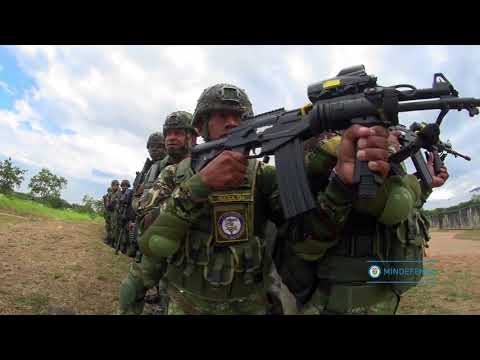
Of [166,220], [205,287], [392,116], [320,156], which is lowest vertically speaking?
[205,287]

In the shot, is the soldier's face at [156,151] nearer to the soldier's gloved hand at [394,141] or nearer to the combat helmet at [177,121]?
the combat helmet at [177,121]

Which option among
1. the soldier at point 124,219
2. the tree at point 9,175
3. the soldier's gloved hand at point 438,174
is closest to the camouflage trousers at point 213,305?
the soldier's gloved hand at point 438,174

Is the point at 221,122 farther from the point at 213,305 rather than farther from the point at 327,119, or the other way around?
the point at 213,305

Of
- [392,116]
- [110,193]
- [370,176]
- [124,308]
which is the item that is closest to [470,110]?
[392,116]

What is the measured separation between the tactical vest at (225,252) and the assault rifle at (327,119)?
0.33 metres

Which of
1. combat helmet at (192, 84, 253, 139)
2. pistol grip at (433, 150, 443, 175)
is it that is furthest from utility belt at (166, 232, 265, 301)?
pistol grip at (433, 150, 443, 175)

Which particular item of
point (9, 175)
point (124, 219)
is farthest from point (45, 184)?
point (124, 219)

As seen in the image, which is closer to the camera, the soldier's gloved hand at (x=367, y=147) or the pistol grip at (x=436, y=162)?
the soldier's gloved hand at (x=367, y=147)

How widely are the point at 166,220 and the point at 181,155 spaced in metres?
2.42

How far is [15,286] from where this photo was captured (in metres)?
5.32

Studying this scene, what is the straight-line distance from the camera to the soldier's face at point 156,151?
656 cm

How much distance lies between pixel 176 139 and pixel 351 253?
3072mm

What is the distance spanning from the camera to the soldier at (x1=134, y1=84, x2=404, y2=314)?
223cm
